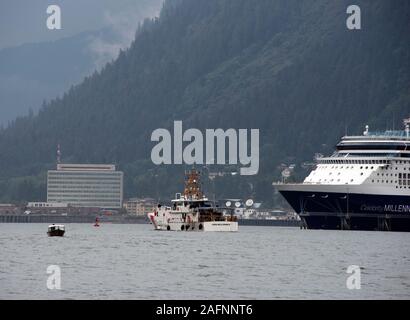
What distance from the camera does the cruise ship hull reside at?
7293 inches

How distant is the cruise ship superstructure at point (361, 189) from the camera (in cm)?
18550

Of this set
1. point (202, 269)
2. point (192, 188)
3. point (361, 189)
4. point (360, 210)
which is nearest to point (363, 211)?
point (360, 210)

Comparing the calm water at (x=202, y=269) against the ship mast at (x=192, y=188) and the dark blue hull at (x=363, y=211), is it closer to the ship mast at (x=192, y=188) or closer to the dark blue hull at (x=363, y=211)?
the ship mast at (x=192, y=188)

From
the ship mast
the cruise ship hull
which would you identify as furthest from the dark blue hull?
the ship mast

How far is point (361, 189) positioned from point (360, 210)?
2.72m

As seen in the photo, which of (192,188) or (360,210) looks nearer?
(192,188)

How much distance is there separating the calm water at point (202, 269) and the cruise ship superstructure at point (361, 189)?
1836 inches

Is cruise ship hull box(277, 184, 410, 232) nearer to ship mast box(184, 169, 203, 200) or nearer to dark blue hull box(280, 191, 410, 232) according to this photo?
dark blue hull box(280, 191, 410, 232)

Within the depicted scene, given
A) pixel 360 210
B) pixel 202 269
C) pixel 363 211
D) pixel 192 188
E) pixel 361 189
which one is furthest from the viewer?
pixel 361 189

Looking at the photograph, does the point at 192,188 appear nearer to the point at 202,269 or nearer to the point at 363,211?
the point at 363,211

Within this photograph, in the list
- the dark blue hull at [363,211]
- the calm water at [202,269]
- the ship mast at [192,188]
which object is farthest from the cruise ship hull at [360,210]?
the calm water at [202,269]

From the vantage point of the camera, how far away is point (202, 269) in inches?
3735
